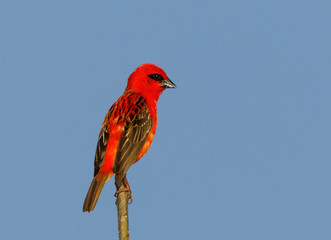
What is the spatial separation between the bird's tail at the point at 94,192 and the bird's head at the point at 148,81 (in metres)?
2.49

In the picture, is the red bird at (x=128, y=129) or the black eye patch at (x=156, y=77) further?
the black eye patch at (x=156, y=77)

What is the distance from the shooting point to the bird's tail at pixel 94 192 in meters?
7.55

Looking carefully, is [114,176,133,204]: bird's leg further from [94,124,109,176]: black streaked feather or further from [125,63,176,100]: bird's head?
[125,63,176,100]: bird's head

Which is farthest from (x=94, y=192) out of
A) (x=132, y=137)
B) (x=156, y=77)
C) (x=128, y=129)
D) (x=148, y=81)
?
(x=156, y=77)

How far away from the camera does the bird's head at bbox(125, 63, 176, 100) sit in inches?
385

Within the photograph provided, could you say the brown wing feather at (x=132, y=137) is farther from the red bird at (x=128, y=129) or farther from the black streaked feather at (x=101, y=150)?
the black streaked feather at (x=101, y=150)

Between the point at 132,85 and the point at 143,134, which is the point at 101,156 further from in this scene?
the point at 132,85

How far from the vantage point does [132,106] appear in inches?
357

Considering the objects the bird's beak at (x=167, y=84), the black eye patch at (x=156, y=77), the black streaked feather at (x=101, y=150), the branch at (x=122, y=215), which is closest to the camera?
the branch at (x=122, y=215)

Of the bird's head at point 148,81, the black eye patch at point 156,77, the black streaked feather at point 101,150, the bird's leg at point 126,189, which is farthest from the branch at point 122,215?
the black eye patch at point 156,77

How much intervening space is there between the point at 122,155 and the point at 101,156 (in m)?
0.43

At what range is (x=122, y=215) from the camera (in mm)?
6797

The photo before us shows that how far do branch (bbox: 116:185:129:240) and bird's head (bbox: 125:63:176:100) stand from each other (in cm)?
316

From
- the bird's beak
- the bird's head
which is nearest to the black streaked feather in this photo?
the bird's head
